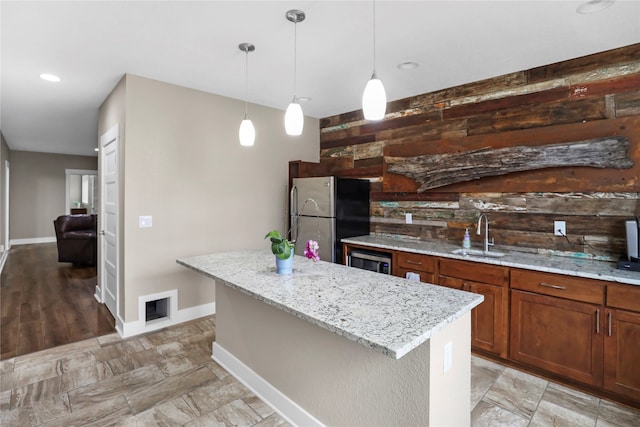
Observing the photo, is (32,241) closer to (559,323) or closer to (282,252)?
(282,252)

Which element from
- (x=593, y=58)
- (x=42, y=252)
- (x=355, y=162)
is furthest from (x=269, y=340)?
(x=42, y=252)

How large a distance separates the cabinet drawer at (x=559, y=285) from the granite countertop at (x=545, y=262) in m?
0.05

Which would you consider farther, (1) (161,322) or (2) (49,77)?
(1) (161,322)

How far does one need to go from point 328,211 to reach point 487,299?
1801 millimetres

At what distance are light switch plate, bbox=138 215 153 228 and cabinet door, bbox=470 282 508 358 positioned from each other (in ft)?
9.91

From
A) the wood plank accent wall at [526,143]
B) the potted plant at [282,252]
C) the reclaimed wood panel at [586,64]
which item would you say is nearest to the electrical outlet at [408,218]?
the wood plank accent wall at [526,143]

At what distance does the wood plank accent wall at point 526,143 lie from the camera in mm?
2521

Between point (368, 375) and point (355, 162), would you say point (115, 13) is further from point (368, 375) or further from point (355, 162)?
point (355, 162)

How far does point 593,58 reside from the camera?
265cm

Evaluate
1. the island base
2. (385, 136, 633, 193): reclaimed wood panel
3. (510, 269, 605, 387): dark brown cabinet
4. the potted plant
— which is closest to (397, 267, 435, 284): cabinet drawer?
(510, 269, 605, 387): dark brown cabinet

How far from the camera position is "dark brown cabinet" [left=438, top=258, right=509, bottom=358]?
2.59m

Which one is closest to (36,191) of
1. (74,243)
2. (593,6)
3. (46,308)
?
(74,243)

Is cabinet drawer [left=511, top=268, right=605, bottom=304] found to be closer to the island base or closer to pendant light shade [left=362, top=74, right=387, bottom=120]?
the island base

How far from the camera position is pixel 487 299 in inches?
105
